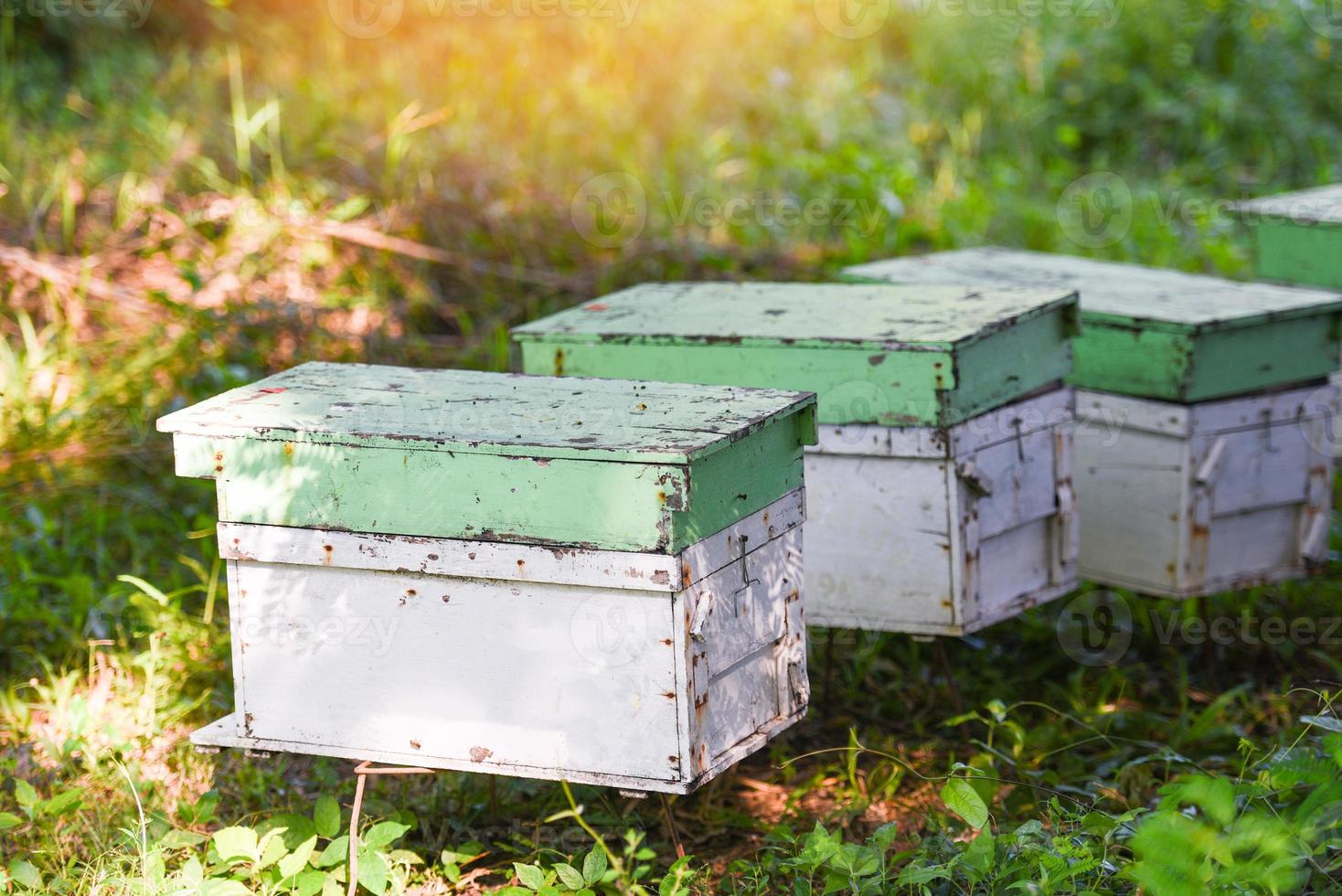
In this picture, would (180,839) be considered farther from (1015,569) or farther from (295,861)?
(1015,569)

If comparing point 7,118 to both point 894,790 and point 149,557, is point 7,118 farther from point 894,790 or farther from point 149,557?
point 894,790

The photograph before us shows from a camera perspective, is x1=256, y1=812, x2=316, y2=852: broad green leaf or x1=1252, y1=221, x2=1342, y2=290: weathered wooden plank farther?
x1=1252, y1=221, x2=1342, y2=290: weathered wooden plank

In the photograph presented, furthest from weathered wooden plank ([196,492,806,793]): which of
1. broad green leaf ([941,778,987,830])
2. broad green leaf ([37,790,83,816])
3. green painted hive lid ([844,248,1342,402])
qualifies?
green painted hive lid ([844,248,1342,402])

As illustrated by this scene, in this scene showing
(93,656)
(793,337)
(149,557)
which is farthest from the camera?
(149,557)

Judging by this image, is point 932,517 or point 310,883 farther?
point 932,517

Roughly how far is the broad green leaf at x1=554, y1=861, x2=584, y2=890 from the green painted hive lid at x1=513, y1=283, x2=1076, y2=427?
1.07 meters

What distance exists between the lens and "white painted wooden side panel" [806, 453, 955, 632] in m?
2.93

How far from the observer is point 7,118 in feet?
19.2

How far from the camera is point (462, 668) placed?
2309 millimetres

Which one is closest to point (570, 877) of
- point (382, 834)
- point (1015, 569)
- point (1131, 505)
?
point (382, 834)

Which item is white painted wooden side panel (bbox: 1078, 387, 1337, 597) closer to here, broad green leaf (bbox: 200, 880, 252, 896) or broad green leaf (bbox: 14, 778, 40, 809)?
broad green leaf (bbox: 200, 880, 252, 896)

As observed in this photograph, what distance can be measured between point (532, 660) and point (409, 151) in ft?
13.1

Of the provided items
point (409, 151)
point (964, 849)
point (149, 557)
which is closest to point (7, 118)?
point (409, 151)

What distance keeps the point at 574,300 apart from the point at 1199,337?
2.75 metres
